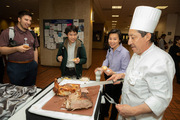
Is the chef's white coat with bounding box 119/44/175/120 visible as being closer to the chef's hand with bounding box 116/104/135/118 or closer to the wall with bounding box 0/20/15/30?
the chef's hand with bounding box 116/104/135/118

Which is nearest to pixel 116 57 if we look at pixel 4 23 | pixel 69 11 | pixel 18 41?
pixel 18 41

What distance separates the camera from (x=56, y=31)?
5.46 m

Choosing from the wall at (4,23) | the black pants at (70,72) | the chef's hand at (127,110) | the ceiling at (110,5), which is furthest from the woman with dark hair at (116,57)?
the wall at (4,23)

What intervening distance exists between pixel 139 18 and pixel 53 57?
16.9ft

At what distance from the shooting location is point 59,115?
845mm

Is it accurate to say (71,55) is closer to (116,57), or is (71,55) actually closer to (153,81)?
(116,57)

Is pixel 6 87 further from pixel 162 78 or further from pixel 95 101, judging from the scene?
pixel 162 78

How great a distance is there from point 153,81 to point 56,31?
17.2ft

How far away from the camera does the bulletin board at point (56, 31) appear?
5203 mm

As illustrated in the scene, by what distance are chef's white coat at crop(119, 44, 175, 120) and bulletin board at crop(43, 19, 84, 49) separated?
4.41 meters

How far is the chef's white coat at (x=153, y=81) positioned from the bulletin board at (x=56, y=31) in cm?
441

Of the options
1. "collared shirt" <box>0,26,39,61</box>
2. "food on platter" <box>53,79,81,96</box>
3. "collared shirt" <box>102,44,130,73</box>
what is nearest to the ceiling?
"collared shirt" <box>102,44,130,73</box>

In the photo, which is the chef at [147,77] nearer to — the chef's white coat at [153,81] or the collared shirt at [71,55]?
the chef's white coat at [153,81]

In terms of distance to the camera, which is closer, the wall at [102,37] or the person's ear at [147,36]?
the person's ear at [147,36]
